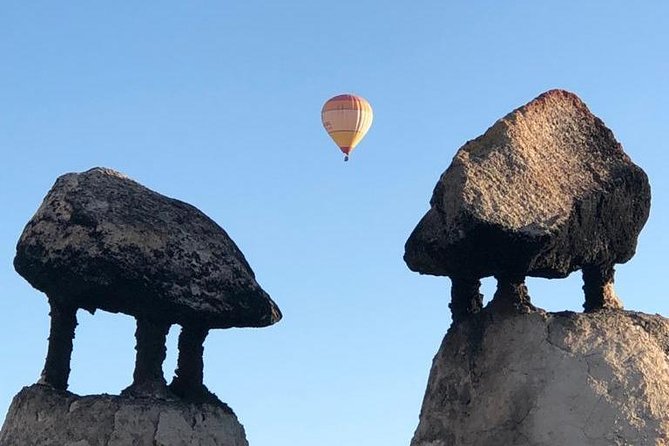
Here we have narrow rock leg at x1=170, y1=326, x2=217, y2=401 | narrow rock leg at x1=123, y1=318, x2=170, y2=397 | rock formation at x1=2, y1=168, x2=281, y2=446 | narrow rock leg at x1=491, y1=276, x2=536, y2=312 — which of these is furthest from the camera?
narrow rock leg at x1=170, y1=326, x2=217, y2=401

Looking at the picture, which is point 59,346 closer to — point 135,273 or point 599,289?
point 135,273

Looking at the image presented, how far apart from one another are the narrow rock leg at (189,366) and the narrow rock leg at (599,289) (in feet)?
10.8

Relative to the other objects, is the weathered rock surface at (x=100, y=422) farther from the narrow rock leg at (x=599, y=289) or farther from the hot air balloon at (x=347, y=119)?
the hot air balloon at (x=347, y=119)

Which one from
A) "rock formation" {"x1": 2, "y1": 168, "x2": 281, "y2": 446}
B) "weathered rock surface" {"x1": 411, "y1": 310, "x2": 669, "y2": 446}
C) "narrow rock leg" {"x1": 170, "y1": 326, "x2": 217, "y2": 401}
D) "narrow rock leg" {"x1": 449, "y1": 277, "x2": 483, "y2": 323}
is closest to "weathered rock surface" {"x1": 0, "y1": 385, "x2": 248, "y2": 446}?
"rock formation" {"x1": 2, "y1": 168, "x2": 281, "y2": 446}

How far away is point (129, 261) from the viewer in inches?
484

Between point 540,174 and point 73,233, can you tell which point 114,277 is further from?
point 540,174

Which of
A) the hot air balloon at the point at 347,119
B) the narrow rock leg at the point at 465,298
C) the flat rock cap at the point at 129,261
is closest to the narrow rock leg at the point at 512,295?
the narrow rock leg at the point at 465,298

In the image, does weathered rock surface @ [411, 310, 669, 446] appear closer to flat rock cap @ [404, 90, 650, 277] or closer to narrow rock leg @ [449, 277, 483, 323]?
narrow rock leg @ [449, 277, 483, 323]

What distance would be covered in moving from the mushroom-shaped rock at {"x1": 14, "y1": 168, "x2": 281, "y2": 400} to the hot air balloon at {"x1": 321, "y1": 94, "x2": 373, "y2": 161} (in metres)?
23.8

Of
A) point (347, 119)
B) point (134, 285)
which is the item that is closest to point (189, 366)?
point (134, 285)

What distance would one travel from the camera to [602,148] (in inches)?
480

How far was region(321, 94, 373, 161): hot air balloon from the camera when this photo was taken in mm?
36625

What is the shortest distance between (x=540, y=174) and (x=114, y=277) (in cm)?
356

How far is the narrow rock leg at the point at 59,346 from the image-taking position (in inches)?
492
